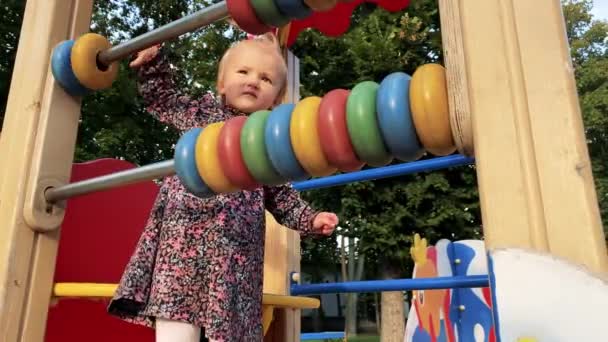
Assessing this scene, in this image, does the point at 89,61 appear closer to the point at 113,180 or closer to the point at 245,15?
the point at 113,180

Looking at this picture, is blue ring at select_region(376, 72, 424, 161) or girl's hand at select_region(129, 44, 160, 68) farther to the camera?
girl's hand at select_region(129, 44, 160, 68)

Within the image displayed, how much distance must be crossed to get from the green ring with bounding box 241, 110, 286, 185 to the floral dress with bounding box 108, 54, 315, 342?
15.3 inches

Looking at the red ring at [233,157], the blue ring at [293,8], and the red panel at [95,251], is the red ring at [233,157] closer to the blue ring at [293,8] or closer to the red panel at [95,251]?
the blue ring at [293,8]

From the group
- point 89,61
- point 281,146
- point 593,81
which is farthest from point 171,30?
point 593,81

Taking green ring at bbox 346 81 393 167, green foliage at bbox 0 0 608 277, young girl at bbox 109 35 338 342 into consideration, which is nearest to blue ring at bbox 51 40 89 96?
young girl at bbox 109 35 338 342

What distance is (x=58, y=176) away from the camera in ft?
3.36

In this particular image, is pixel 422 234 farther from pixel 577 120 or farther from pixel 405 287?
pixel 577 120

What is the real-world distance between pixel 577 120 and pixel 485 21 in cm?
13

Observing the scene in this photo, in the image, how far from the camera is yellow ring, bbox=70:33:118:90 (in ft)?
3.28

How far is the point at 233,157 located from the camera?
0.69 metres

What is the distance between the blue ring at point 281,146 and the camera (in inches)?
25.1

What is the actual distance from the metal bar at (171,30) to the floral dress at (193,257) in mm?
124

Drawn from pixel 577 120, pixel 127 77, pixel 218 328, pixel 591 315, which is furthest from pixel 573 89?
pixel 127 77

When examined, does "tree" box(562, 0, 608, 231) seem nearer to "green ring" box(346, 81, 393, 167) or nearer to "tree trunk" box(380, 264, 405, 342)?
"tree trunk" box(380, 264, 405, 342)
